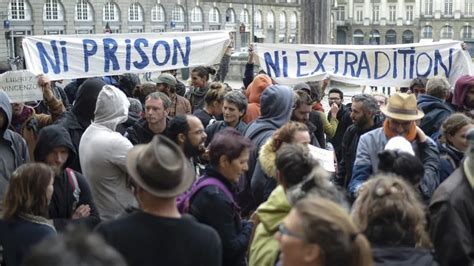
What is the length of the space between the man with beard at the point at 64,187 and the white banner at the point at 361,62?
407 centimetres

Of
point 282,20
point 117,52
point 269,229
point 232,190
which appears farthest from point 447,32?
point 269,229

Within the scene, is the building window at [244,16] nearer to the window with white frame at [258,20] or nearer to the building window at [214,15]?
the window with white frame at [258,20]

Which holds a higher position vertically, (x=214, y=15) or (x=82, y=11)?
(x=82, y=11)

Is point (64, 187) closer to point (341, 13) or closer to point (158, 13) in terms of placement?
point (158, 13)

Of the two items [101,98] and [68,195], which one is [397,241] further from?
[101,98]

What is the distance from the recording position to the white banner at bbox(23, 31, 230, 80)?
6328mm

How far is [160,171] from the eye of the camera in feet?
8.21

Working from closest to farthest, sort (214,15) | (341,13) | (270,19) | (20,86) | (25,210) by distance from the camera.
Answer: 1. (25,210)
2. (20,86)
3. (214,15)
4. (270,19)
5. (341,13)

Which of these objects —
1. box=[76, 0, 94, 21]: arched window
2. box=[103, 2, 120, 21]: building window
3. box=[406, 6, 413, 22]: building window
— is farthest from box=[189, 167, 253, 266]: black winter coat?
box=[406, 6, 413, 22]: building window

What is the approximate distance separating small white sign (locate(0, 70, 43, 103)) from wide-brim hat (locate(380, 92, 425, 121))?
295 centimetres

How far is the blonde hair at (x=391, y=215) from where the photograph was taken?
2494 mm

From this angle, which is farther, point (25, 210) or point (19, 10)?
point (19, 10)

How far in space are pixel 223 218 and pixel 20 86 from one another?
9.77 ft

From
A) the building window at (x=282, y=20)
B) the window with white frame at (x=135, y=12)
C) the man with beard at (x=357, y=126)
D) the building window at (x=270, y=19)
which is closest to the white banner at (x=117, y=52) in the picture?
the man with beard at (x=357, y=126)
